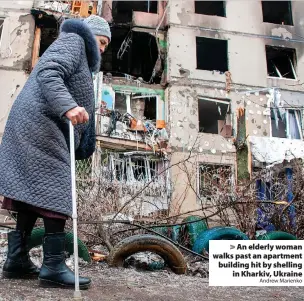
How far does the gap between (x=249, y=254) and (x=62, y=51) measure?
188 centimetres

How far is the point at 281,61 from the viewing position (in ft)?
70.3

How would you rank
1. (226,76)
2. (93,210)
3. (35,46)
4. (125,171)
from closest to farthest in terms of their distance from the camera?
(93,210) < (125,171) < (35,46) < (226,76)

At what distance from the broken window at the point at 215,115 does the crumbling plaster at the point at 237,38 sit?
1181mm

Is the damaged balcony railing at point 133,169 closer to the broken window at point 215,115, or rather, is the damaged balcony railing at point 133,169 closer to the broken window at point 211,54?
the broken window at point 215,115

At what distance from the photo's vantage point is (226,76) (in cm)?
1950

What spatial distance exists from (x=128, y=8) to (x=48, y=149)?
835 inches

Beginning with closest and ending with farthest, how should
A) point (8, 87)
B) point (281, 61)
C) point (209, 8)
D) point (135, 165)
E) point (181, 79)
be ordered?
1. point (135, 165)
2. point (8, 87)
3. point (181, 79)
4. point (281, 61)
5. point (209, 8)

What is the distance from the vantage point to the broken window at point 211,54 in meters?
20.4

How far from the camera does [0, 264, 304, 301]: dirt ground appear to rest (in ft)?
7.03

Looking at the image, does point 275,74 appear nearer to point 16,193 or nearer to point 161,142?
point 161,142

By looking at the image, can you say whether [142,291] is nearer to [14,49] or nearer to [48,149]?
[48,149]

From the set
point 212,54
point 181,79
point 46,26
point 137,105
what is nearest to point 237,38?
point 212,54

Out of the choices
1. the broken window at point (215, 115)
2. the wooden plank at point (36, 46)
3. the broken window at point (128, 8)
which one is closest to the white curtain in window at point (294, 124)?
the broken window at point (215, 115)

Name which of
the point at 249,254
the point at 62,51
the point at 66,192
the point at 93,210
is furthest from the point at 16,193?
the point at 93,210
